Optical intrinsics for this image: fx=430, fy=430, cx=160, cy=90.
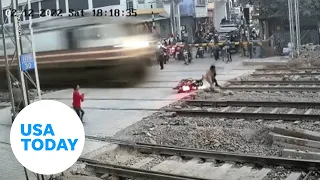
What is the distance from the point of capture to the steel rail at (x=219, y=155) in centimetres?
739

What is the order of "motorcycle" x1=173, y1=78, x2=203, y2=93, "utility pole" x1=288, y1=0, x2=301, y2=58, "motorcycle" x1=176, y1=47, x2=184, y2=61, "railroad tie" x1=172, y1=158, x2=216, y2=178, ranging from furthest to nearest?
"motorcycle" x1=176, y1=47, x2=184, y2=61, "utility pole" x1=288, y1=0, x2=301, y2=58, "motorcycle" x1=173, y1=78, x2=203, y2=93, "railroad tie" x1=172, y1=158, x2=216, y2=178

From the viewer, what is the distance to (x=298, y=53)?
74.1 feet

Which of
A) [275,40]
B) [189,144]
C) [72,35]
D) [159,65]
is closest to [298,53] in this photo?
[275,40]

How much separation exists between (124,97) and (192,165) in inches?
333

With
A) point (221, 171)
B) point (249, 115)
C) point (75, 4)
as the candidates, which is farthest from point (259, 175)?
point (75, 4)

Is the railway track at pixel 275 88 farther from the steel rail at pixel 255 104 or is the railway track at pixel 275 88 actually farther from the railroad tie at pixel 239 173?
the railroad tie at pixel 239 173

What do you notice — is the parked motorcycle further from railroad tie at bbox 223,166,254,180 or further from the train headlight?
railroad tie at bbox 223,166,254,180

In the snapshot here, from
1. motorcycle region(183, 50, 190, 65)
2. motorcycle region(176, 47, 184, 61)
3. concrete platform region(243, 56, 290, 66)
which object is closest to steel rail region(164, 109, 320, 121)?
concrete platform region(243, 56, 290, 66)

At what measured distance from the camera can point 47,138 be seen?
3.29m

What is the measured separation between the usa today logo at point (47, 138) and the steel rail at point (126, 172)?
417 cm

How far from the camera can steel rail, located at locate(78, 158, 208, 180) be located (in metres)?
7.40

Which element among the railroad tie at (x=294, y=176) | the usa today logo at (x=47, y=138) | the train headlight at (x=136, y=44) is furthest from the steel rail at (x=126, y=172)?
the train headlight at (x=136, y=44)

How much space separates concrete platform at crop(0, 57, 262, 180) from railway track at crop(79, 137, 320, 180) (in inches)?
42.1

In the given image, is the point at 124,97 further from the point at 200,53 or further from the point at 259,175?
the point at 200,53
